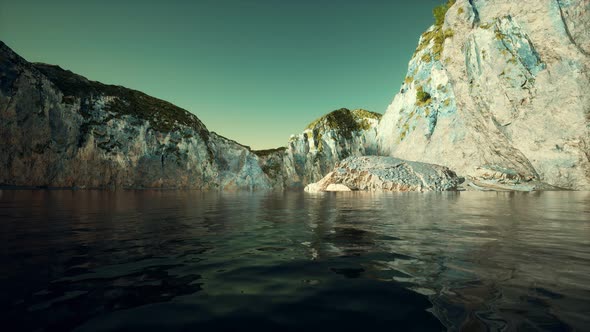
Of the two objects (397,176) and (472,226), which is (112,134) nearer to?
(397,176)

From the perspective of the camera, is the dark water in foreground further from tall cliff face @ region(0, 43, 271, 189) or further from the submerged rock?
tall cliff face @ region(0, 43, 271, 189)

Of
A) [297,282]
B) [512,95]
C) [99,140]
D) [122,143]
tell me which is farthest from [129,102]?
[297,282]

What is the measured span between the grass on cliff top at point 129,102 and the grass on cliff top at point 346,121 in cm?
4152

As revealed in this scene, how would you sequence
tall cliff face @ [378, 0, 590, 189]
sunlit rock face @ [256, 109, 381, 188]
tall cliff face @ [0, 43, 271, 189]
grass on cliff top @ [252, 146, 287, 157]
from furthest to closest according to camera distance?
grass on cliff top @ [252, 146, 287, 157]
sunlit rock face @ [256, 109, 381, 188]
tall cliff face @ [0, 43, 271, 189]
tall cliff face @ [378, 0, 590, 189]

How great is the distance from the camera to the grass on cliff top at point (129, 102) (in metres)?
63.8

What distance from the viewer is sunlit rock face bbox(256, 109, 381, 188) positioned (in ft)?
314

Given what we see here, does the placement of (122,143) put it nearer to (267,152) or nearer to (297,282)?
(267,152)

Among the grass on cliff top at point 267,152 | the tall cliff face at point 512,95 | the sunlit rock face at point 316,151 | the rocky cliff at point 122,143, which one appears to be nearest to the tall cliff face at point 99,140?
the rocky cliff at point 122,143

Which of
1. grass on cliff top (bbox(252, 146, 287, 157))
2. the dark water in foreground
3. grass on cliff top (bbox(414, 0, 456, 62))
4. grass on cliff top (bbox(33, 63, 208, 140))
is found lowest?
the dark water in foreground

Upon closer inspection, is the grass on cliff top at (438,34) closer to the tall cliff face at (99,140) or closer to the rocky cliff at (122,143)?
the rocky cliff at (122,143)

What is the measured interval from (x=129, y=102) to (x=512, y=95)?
81873 mm

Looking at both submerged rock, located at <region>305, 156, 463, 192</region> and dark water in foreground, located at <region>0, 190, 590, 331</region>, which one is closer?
dark water in foreground, located at <region>0, 190, 590, 331</region>

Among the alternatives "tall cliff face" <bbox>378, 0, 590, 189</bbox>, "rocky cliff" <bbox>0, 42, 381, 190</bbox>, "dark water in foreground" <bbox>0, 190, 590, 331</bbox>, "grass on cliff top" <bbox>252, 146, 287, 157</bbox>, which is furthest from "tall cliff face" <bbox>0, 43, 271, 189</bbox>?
"dark water in foreground" <bbox>0, 190, 590, 331</bbox>

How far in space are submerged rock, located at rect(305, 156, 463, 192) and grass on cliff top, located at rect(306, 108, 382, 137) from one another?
55878 millimetres
